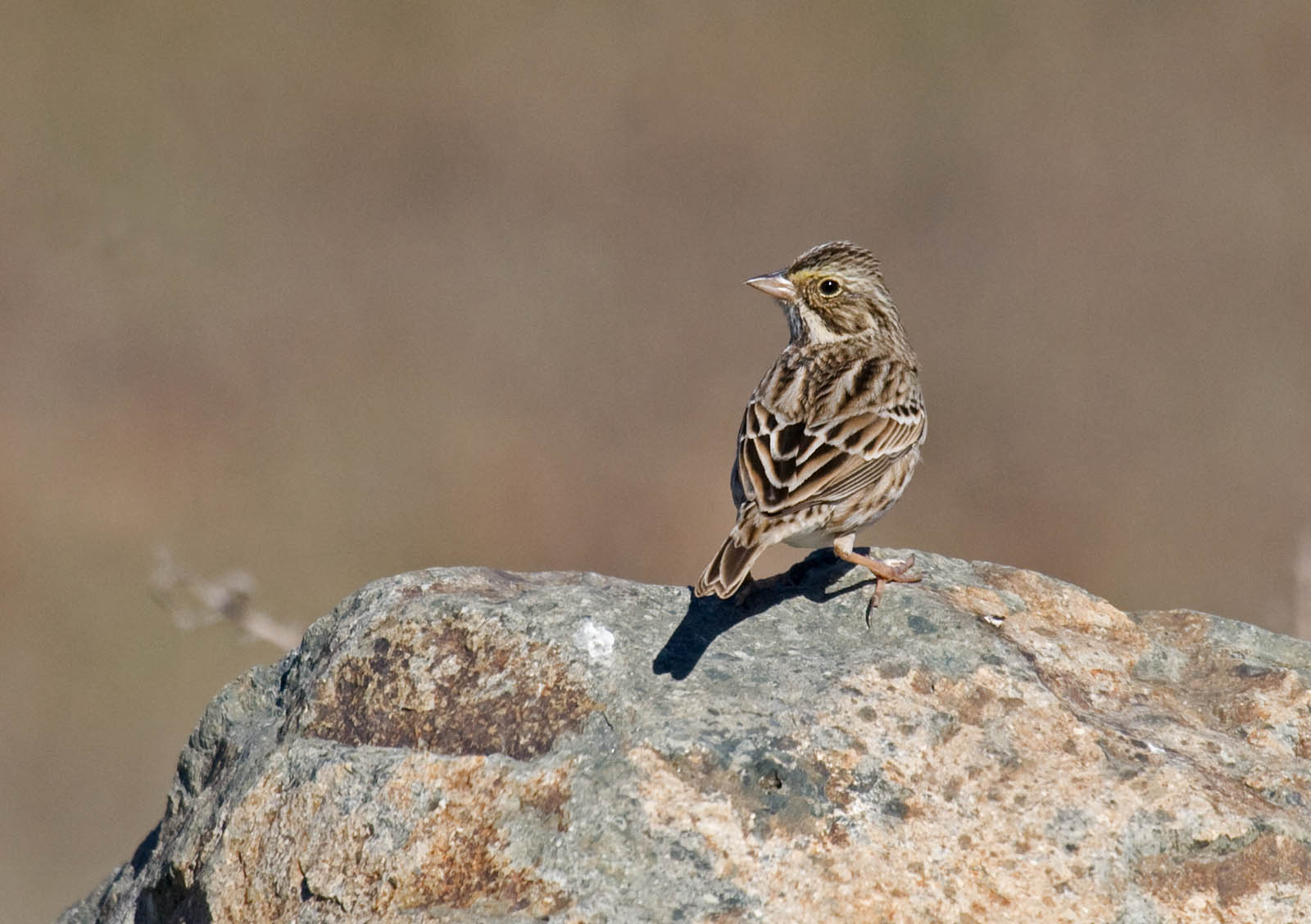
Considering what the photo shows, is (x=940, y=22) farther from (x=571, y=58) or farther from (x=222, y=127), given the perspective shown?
(x=222, y=127)

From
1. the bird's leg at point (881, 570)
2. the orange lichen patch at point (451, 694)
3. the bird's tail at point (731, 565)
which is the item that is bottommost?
the orange lichen patch at point (451, 694)

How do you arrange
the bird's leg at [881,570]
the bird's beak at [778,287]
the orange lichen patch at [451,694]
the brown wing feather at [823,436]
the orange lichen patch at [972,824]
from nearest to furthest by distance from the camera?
1. the orange lichen patch at [972,824]
2. the orange lichen patch at [451,694]
3. the bird's leg at [881,570]
4. the brown wing feather at [823,436]
5. the bird's beak at [778,287]

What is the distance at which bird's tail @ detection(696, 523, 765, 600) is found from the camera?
17.1ft

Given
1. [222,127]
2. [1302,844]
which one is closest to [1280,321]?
[222,127]

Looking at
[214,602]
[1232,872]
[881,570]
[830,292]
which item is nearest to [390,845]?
[881,570]

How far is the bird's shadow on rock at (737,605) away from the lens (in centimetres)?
510

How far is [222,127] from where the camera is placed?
16641 mm

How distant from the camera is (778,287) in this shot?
7871 mm

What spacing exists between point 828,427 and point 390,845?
9.12 feet

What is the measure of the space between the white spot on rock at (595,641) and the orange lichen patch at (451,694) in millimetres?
95

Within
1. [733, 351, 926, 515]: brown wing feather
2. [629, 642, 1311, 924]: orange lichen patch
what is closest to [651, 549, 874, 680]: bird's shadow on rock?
[733, 351, 926, 515]: brown wing feather

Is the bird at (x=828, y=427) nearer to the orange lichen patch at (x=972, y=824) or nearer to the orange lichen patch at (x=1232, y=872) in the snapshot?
the orange lichen patch at (x=972, y=824)

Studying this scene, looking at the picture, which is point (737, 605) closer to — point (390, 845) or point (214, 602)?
point (390, 845)

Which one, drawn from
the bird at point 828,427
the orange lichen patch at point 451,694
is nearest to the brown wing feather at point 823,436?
the bird at point 828,427
